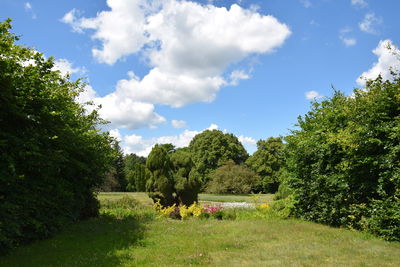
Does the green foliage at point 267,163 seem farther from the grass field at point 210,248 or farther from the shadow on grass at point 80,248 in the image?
the shadow on grass at point 80,248

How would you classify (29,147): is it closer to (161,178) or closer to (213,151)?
(161,178)

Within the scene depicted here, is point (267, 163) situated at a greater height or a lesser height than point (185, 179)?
greater

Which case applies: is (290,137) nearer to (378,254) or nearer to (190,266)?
(378,254)

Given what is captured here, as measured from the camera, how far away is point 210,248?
8844 millimetres

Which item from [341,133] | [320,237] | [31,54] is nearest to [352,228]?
[320,237]

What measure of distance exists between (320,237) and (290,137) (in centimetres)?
626

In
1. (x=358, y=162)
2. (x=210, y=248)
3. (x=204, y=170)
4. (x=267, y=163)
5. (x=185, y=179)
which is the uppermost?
(x=267, y=163)

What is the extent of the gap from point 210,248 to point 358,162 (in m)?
5.62

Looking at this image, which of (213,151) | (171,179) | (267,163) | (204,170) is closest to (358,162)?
(171,179)

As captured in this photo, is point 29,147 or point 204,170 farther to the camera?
point 204,170

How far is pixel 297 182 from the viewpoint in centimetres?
1477

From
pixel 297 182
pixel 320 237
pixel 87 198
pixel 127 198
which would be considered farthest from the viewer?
pixel 127 198

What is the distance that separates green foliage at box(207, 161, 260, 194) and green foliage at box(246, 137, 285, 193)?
5.62 meters

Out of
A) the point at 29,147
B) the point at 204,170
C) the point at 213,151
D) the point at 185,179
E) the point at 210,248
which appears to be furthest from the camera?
the point at 213,151
